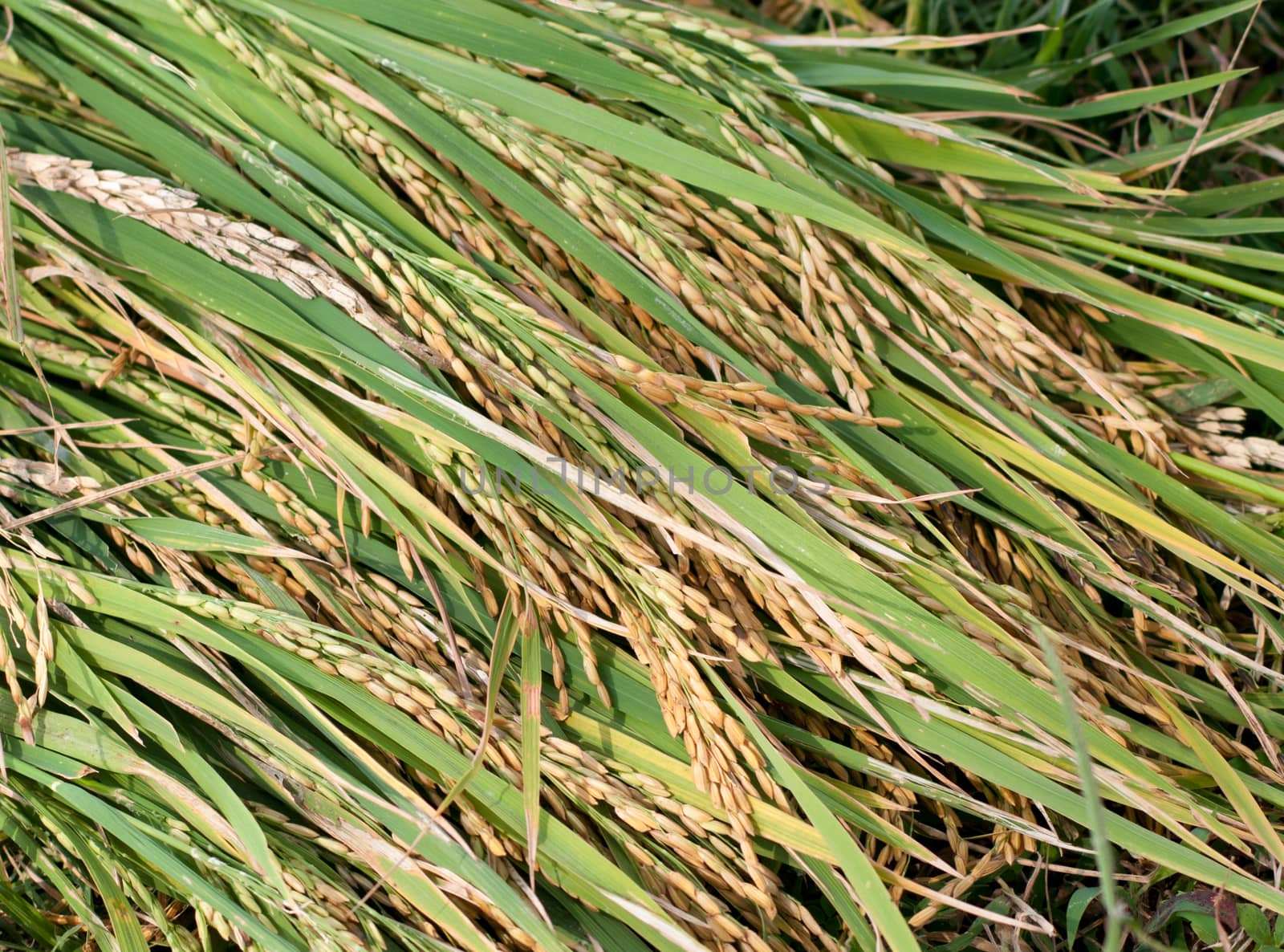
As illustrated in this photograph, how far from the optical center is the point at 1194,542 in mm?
1258

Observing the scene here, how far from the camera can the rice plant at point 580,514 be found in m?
1.16

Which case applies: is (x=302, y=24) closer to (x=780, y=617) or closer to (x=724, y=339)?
(x=724, y=339)

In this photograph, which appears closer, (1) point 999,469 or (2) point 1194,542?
(2) point 1194,542

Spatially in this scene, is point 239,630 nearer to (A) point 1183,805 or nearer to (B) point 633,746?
(B) point 633,746

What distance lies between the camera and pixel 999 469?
54.5 inches

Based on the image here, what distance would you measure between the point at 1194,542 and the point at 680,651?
70cm

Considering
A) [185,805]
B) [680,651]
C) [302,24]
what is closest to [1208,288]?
[680,651]

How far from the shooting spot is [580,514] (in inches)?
45.8

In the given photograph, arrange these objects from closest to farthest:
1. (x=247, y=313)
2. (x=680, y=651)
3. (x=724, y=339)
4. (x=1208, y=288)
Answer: (x=680, y=651) → (x=247, y=313) → (x=724, y=339) → (x=1208, y=288)

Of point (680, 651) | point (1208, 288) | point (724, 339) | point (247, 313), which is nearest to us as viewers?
point (680, 651)

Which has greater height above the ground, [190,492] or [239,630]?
[190,492]

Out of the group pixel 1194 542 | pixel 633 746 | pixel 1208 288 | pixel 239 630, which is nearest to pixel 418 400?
pixel 239 630

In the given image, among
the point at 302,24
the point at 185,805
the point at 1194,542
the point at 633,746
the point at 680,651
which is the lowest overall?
the point at 185,805

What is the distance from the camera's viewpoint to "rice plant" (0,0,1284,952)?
1.16 m
